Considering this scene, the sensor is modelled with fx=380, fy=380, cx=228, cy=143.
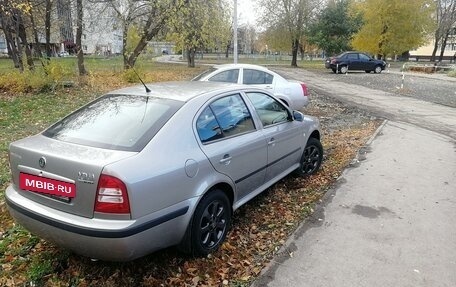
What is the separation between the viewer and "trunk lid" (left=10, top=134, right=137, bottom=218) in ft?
9.16

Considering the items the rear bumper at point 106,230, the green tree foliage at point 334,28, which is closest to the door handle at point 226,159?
the rear bumper at point 106,230

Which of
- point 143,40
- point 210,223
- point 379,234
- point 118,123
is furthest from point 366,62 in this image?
point 118,123

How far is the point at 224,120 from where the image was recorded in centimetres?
390

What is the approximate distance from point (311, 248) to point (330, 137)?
521 cm

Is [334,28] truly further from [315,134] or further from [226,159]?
[226,159]

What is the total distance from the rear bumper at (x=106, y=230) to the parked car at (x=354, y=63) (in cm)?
2945

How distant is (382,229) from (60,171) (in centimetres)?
335

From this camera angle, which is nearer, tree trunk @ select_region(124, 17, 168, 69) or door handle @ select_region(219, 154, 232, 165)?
door handle @ select_region(219, 154, 232, 165)

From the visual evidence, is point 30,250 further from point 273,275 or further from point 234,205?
point 273,275

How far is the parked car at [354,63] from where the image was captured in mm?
30291

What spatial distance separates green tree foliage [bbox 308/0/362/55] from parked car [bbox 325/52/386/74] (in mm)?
10766

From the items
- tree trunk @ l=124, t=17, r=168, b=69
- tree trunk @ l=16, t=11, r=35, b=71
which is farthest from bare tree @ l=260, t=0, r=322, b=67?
tree trunk @ l=16, t=11, r=35, b=71

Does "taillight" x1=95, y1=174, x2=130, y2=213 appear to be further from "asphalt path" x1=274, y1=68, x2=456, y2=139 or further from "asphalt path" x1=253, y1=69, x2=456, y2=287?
"asphalt path" x1=274, y1=68, x2=456, y2=139

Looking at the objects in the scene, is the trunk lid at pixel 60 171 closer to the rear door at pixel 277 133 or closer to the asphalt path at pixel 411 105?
the rear door at pixel 277 133
